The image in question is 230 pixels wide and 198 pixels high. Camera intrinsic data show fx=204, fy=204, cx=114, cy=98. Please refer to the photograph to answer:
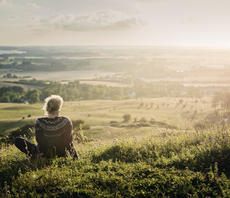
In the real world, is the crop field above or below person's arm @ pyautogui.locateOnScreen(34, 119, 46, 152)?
below

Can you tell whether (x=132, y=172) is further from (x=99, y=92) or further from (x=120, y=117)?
(x=99, y=92)

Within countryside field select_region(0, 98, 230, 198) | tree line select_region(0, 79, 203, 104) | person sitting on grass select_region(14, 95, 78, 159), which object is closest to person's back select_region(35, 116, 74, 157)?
person sitting on grass select_region(14, 95, 78, 159)

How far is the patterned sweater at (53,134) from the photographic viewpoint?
5.35m

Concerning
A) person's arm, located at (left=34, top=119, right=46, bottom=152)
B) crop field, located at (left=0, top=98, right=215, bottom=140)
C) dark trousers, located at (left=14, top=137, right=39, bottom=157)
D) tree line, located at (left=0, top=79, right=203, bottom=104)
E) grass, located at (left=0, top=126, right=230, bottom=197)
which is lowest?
tree line, located at (left=0, top=79, right=203, bottom=104)

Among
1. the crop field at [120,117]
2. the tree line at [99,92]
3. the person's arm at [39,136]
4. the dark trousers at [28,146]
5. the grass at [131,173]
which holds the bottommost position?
the tree line at [99,92]

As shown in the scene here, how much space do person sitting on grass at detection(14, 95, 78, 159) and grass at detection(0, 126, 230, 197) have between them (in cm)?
28

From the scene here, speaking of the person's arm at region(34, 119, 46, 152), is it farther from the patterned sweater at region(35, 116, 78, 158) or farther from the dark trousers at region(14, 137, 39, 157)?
the dark trousers at region(14, 137, 39, 157)

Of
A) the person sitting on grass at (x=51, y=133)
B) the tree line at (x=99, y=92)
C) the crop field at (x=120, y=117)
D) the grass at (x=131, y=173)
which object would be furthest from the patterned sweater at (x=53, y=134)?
the tree line at (x=99, y=92)

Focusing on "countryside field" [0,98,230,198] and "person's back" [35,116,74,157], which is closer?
"countryside field" [0,98,230,198]

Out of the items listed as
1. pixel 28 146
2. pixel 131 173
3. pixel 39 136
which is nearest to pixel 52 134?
pixel 39 136

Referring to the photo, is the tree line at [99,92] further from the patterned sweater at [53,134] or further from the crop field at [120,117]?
the patterned sweater at [53,134]

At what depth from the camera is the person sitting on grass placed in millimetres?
5363

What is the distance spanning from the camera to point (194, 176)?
4.30m

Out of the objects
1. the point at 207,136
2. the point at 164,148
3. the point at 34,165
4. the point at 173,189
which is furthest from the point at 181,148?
the point at 34,165
